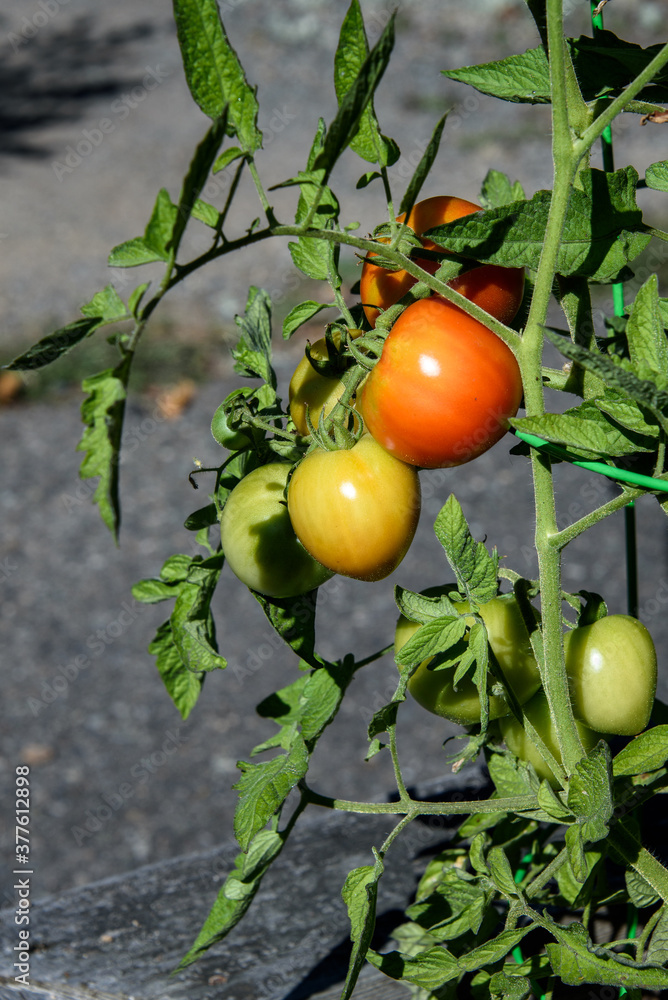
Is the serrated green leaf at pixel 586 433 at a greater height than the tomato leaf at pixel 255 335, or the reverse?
the serrated green leaf at pixel 586 433

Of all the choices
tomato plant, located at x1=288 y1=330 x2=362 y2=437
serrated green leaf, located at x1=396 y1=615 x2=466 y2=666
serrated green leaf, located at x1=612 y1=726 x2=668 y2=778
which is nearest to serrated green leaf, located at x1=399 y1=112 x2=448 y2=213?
tomato plant, located at x1=288 y1=330 x2=362 y2=437

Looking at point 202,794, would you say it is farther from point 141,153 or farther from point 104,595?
point 141,153

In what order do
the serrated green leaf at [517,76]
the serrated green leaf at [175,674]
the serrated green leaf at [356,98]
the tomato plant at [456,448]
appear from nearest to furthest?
the serrated green leaf at [356,98]
the tomato plant at [456,448]
the serrated green leaf at [517,76]
the serrated green leaf at [175,674]

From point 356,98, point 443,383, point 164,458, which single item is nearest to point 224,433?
point 443,383

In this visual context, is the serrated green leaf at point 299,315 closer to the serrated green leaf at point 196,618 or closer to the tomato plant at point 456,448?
the tomato plant at point 456,448

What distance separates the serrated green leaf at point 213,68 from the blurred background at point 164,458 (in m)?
0.14

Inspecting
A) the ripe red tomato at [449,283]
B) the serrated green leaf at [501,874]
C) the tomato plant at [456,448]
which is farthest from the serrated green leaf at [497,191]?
the serrated green leaf at [501,874]

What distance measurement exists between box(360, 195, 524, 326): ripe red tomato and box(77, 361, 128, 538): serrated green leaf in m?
0.17

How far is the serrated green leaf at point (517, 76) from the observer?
58 cm

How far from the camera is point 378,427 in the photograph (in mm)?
556

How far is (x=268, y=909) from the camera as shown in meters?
0.90

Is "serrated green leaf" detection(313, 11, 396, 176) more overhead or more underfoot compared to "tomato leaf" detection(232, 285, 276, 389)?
more overhead

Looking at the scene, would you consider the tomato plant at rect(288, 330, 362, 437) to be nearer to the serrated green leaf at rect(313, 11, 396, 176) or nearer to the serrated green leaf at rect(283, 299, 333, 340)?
the serrated green leaf at rect(283, 299, 333, 340)

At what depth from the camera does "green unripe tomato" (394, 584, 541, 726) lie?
24.3 inches
